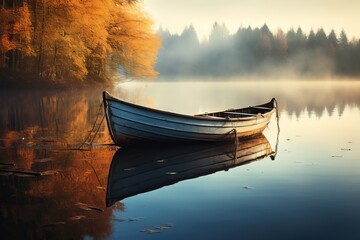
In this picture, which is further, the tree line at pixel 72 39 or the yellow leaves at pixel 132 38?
the yellow leaves at pixel 132 38

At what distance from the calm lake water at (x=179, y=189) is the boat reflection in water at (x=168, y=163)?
0.09 feet

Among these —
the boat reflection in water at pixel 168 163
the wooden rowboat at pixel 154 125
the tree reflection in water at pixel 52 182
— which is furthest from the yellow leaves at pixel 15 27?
the boat reflection in water at pixel 168 163

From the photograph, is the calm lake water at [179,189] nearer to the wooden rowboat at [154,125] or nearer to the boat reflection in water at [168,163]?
the boat reflection in water at [168,163]

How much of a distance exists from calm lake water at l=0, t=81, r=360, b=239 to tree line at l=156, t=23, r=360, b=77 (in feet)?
342

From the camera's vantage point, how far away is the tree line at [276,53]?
383ft

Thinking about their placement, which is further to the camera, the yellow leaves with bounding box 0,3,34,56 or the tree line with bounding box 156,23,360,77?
the tree line with bounding box 156,23,360,77

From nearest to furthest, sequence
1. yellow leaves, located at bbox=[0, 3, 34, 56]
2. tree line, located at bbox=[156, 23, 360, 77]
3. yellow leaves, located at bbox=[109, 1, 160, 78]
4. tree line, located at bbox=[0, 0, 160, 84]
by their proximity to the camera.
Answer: yellow leaves, located at bbox=[0, 3, 34, 56], tree line, located at bbox=[0, 0, 160, 84], yellow leaves, located at bbox=[109, 1, 160, 78], tree line, located at bbox=[156, 23, 360, 77]

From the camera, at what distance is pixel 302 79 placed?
398 feet

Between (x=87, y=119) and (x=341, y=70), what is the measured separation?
10820cm

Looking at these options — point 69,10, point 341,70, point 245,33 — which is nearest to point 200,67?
point 245,33

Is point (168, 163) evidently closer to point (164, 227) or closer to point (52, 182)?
point (52, 182)

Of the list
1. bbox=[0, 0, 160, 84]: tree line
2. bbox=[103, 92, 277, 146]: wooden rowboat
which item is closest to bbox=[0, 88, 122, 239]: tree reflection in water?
bbox=[103, 92, 277, 146]: wooden rowboat

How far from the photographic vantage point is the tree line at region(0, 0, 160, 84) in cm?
3238

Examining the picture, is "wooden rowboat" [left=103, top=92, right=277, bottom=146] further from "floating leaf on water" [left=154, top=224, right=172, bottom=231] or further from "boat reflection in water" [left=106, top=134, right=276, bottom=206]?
"floating leaf on water" [left=154, top=224, right=172, bottom=231]
